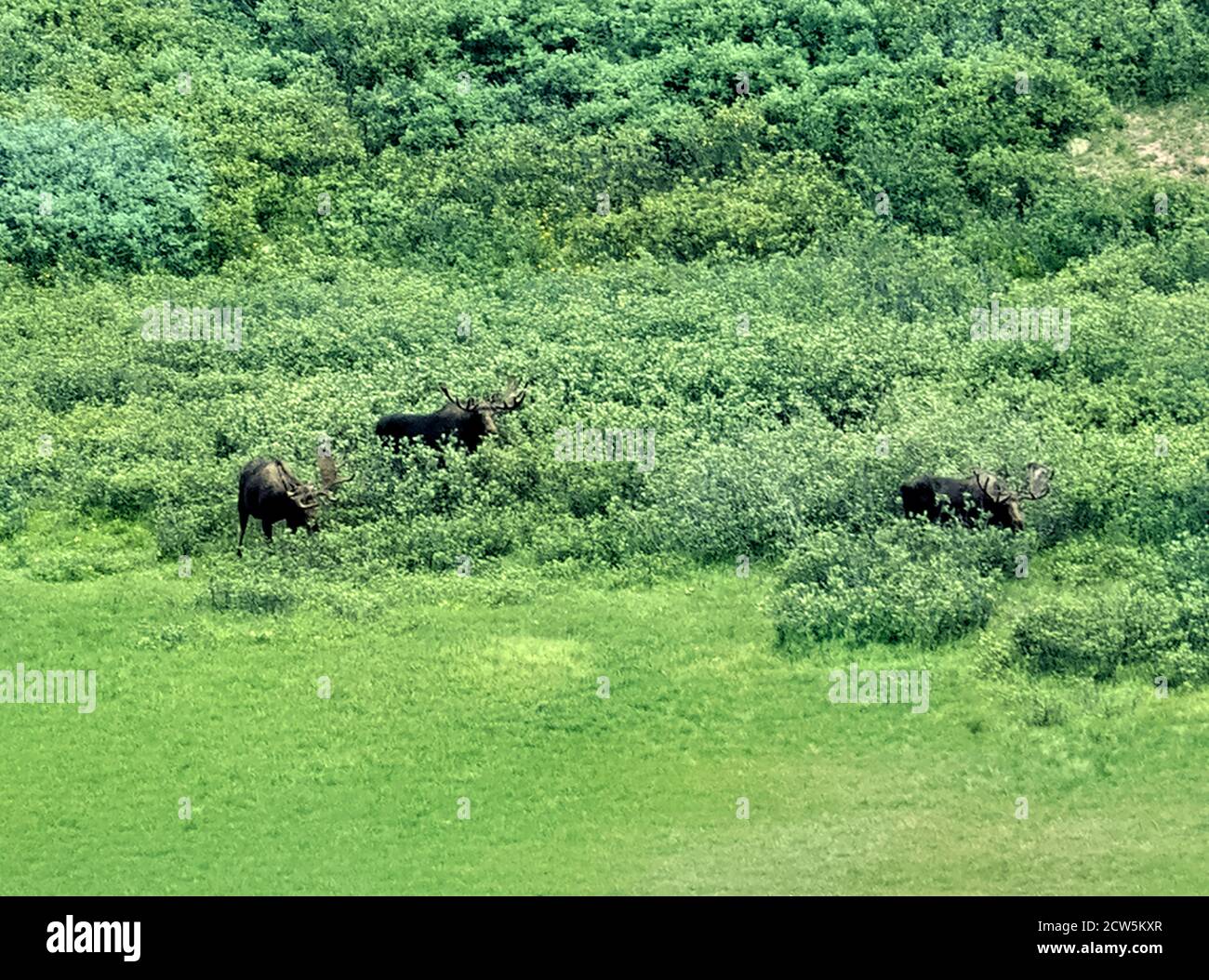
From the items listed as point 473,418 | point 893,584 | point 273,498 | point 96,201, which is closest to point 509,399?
point 473,418

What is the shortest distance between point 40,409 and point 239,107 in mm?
9576

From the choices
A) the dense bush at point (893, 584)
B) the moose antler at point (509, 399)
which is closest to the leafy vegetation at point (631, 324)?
the dense bush at point (893, 584)

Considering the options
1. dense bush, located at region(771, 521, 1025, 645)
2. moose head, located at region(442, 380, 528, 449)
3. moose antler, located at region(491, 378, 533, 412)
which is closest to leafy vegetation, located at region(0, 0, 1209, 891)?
dense bush, located at region(771, 521, 1025, 645)

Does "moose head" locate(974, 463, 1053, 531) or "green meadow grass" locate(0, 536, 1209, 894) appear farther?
"moose head" locate(974, 463, 1053, 531)

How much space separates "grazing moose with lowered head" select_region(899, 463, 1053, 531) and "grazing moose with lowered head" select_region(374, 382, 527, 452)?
5.11 meters

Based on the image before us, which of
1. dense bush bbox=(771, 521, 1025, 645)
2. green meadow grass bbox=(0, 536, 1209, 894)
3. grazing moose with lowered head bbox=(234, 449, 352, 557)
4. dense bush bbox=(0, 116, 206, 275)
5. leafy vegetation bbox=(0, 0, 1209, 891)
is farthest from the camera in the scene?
dense bush bbox=(0, 116, 206, 275)

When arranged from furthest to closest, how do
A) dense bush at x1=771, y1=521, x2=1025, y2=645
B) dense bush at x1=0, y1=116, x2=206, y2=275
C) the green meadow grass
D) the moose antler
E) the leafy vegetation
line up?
dense bush at x1=0, y1=116, x2=206, y2=275
the moose antler
the leafy vegetation
dense bush at x1=771, y1=521, x2=1025, y2=645
the green meadow grass

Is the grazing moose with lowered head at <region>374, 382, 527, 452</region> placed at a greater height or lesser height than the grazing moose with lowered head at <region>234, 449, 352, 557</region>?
greater

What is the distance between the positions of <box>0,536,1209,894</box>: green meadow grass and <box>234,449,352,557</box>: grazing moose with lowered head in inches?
49.0

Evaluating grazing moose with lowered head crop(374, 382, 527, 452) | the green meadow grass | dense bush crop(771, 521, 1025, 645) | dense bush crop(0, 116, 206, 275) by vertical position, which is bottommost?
the green meadow grass

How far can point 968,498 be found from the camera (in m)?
21.8

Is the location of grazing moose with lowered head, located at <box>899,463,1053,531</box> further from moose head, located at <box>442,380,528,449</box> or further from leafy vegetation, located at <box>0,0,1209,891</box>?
moose head, located at <box>442,380,528,449</box>

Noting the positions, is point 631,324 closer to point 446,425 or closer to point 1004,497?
point 446,425

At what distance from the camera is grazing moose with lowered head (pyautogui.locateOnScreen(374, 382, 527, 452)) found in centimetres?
2431
